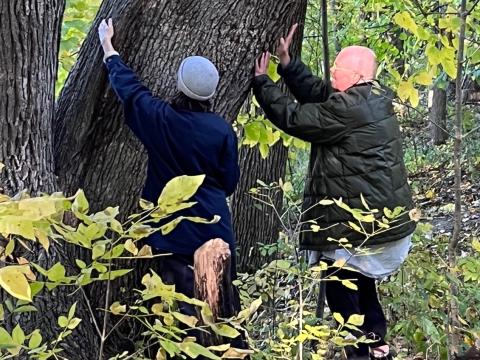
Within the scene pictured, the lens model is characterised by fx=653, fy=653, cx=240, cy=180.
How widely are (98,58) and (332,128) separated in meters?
1.22

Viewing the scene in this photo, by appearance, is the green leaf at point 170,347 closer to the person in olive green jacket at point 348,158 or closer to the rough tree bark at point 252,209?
the person in olive green jacket at point 348,158

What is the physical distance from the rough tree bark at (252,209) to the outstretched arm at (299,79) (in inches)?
77.1

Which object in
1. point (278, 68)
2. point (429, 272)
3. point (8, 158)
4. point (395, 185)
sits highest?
point (278, 68)

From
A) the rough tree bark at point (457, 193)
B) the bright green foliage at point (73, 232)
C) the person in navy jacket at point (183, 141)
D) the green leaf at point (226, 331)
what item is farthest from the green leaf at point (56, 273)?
the rough tree bark at point (457, 193)

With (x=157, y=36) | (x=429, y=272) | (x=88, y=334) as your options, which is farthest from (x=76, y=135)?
(x=429, y=272)

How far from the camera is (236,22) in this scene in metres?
3.01

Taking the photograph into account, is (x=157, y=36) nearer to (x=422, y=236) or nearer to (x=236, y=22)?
(x=236, y=22)

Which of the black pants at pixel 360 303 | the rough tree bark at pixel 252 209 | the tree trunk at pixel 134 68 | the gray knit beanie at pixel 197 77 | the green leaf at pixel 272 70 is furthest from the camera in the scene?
the rough tree bark at pixel 252 209

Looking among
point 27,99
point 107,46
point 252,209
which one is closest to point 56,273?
point 27,99

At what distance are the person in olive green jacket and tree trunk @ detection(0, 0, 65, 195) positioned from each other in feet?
3.42

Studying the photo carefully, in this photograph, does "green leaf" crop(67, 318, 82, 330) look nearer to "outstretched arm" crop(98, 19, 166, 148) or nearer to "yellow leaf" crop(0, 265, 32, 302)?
"yellow leaf" crop(0, 265, 32, 302)

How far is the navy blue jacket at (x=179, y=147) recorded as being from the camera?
2.84 metres

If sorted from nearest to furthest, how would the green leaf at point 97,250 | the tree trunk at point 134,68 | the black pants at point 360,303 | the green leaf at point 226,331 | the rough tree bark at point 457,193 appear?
the green leaf at point 97,250 < the green leaf at point 226,331 < the tree trunk at point 134,68 < the rough tree bark at point 457,193 < the black pants at point 360,303

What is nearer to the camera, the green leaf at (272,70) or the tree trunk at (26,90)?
the tree trunk at (26,90)
